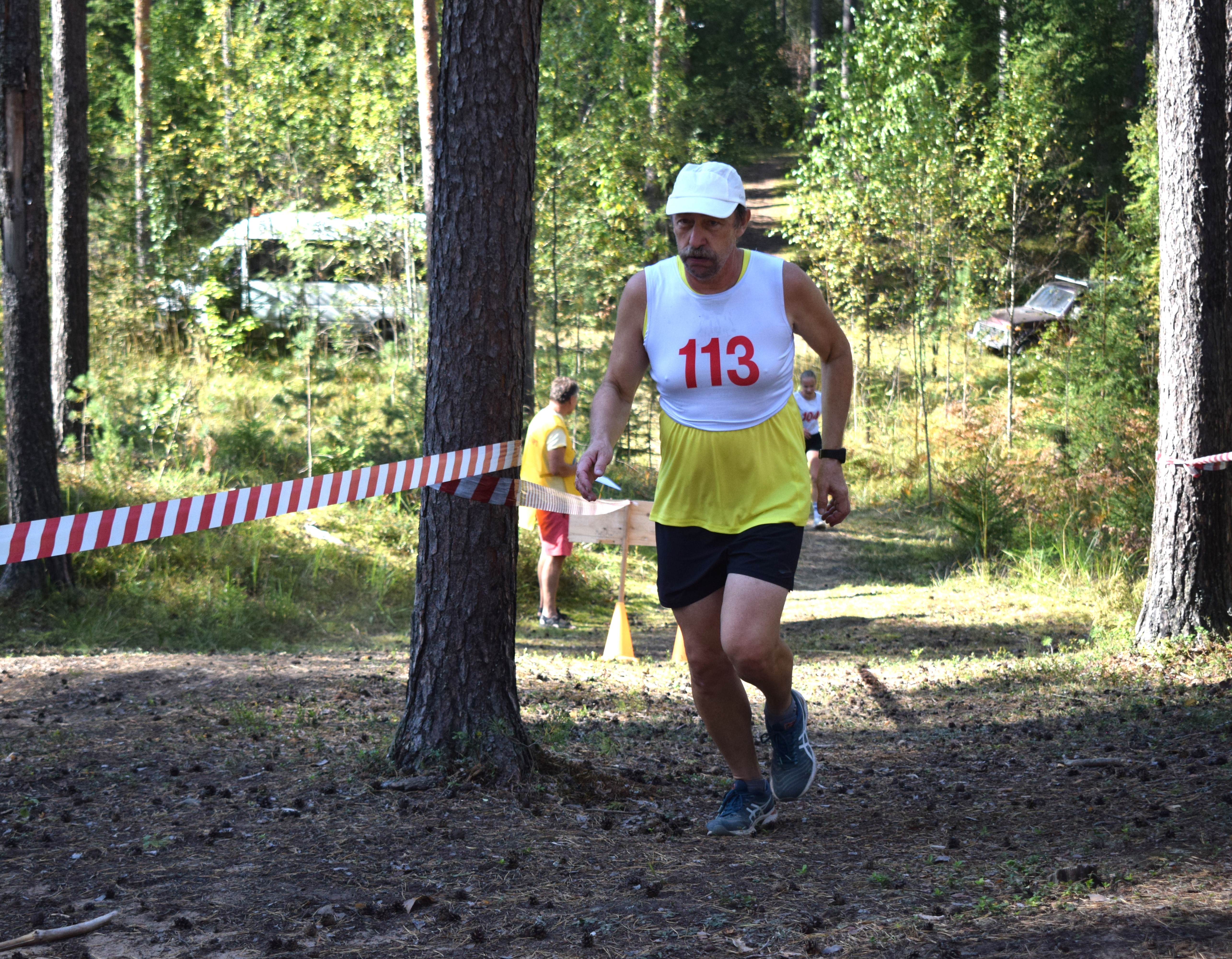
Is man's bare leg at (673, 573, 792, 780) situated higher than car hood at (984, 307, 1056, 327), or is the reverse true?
car hood at (984, 307, 1056, 327)

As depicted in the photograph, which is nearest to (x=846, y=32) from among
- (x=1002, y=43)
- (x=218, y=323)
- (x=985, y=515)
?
(x=1002, y=43)

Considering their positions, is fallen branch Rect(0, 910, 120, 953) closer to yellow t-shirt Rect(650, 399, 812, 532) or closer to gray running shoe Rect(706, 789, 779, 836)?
gray running shoe Rect(706, 789, 779, 836)

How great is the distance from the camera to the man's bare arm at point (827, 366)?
13.0 feet

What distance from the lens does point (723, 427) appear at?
3.88m

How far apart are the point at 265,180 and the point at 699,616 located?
66.2 feet

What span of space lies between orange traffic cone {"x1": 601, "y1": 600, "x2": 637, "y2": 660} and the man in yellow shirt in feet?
3.89

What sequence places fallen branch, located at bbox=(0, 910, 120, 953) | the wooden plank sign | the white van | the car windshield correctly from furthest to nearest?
the car windshield, the white van, the wooden plank sign, fallen branch, located at bbox=(0, 910, 120, 953)

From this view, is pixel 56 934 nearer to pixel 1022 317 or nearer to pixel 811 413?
pixel 811 413

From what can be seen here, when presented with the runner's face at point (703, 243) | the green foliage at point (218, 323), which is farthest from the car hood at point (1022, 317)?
the runner's face at point (703, 243)

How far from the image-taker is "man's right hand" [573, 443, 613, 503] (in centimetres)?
384

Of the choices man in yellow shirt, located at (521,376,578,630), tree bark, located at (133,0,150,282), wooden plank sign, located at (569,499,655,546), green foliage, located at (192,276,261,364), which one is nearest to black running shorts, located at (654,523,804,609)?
wooden plank sign, located at (569,499,655,546)

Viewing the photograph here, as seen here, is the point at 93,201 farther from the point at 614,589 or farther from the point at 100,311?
the point at 614,589

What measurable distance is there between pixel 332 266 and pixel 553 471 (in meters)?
11.7

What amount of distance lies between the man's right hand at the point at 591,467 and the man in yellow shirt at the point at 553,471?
5524mm
